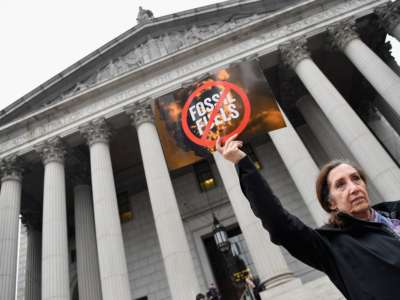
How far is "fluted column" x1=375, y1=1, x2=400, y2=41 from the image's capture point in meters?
17.5

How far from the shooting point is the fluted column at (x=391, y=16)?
1745cm

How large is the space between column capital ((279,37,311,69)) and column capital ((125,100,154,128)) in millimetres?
7875

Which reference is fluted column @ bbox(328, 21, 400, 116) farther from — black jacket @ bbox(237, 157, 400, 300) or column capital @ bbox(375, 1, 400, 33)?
black jacket @ bbox(237, 157, 400, 300)

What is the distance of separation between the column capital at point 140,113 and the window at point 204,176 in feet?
24.5

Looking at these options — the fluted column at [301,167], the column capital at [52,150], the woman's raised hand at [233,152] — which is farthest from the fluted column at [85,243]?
the woman's raised hand at [233,152]

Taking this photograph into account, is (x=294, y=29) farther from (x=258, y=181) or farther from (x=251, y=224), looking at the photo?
(x=258, y=181)

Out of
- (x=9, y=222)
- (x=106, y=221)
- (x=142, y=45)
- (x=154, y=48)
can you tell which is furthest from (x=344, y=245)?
(x=142, y=45)

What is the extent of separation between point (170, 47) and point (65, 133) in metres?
8.23

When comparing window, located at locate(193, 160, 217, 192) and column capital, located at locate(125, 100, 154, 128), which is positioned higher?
column capital, located at locate(125, 100, 154, 128)

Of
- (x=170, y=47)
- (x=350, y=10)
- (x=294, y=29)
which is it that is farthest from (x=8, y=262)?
(x=350, y=10)

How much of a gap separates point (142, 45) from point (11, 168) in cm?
1091

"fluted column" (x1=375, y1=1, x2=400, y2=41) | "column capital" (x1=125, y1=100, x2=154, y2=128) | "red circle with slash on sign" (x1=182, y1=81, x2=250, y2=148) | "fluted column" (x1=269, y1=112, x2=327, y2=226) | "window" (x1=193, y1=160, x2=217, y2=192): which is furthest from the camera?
"window" (x1=193, y1=160, x2=217, y2=192)

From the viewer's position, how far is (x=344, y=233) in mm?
2121

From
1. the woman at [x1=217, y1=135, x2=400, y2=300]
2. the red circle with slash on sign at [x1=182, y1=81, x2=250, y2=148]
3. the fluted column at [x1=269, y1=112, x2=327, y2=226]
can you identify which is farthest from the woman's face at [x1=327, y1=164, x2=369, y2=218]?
the fluted column at [x1=269, y1=112, x2=327, y2=226]
